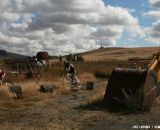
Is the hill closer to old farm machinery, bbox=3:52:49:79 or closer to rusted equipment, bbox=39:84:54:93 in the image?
old farm machinery, bbox=3:52:49:79

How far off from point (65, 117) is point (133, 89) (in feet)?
10.2

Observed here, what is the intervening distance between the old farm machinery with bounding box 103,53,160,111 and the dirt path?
1.68 feet

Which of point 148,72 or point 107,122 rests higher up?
point 148,72

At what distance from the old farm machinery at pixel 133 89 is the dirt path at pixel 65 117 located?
1.68 feet

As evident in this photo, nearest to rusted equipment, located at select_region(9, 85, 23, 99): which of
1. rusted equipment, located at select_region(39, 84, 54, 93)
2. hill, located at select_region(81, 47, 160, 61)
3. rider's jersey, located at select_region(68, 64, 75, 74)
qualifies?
rusted equipment, located at select_region(39, 84, 54, 93)

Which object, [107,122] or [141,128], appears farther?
[107,122]

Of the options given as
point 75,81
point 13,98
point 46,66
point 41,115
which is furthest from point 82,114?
point 46,66

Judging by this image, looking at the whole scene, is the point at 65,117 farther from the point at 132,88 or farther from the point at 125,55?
the point at 125,55

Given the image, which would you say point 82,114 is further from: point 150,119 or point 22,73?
point 22,73

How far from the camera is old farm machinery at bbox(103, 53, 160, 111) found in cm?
1559

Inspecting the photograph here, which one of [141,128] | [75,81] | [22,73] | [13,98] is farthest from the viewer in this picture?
[22,73]

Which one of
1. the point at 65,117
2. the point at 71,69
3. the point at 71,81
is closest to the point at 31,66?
the point at 71,69

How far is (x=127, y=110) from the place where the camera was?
51.2 ft

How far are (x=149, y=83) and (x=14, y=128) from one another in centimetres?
587
